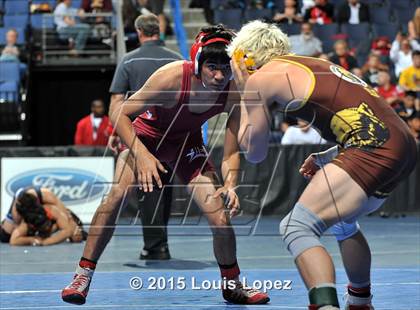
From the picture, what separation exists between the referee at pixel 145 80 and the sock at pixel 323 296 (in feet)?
15.0

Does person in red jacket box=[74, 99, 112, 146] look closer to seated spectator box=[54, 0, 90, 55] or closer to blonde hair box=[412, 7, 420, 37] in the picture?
seated spectator box=[54, 0, 90, 55]

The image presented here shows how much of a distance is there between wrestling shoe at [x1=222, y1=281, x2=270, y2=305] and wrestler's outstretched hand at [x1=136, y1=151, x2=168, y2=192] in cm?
98

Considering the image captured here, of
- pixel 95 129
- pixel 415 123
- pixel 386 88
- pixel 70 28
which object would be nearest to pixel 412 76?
pixel 386 88

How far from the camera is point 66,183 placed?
13086 mm

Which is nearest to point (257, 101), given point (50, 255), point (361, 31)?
point (50, 255)

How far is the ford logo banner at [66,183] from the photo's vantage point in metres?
13.0

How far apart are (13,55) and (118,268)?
297 inches

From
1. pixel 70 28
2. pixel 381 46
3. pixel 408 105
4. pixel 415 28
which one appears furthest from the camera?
pixel 381 46

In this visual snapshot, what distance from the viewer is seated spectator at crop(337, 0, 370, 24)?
55.7 feet

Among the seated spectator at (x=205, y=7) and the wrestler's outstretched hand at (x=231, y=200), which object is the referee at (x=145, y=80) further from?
the seated spectator at (x=205, y=7)

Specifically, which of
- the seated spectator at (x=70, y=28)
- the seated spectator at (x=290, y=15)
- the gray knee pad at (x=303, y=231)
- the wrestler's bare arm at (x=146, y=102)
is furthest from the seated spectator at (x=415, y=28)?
the gray knee pad at (x=303, y=231)

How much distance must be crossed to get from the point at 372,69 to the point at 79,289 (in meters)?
9.57

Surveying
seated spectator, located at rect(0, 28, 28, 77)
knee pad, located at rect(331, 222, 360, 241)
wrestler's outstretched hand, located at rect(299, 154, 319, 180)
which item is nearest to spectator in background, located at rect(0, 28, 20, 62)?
seated spectator, located at rect(0, 28, 28, 77)

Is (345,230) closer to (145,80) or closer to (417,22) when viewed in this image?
(145,80)
